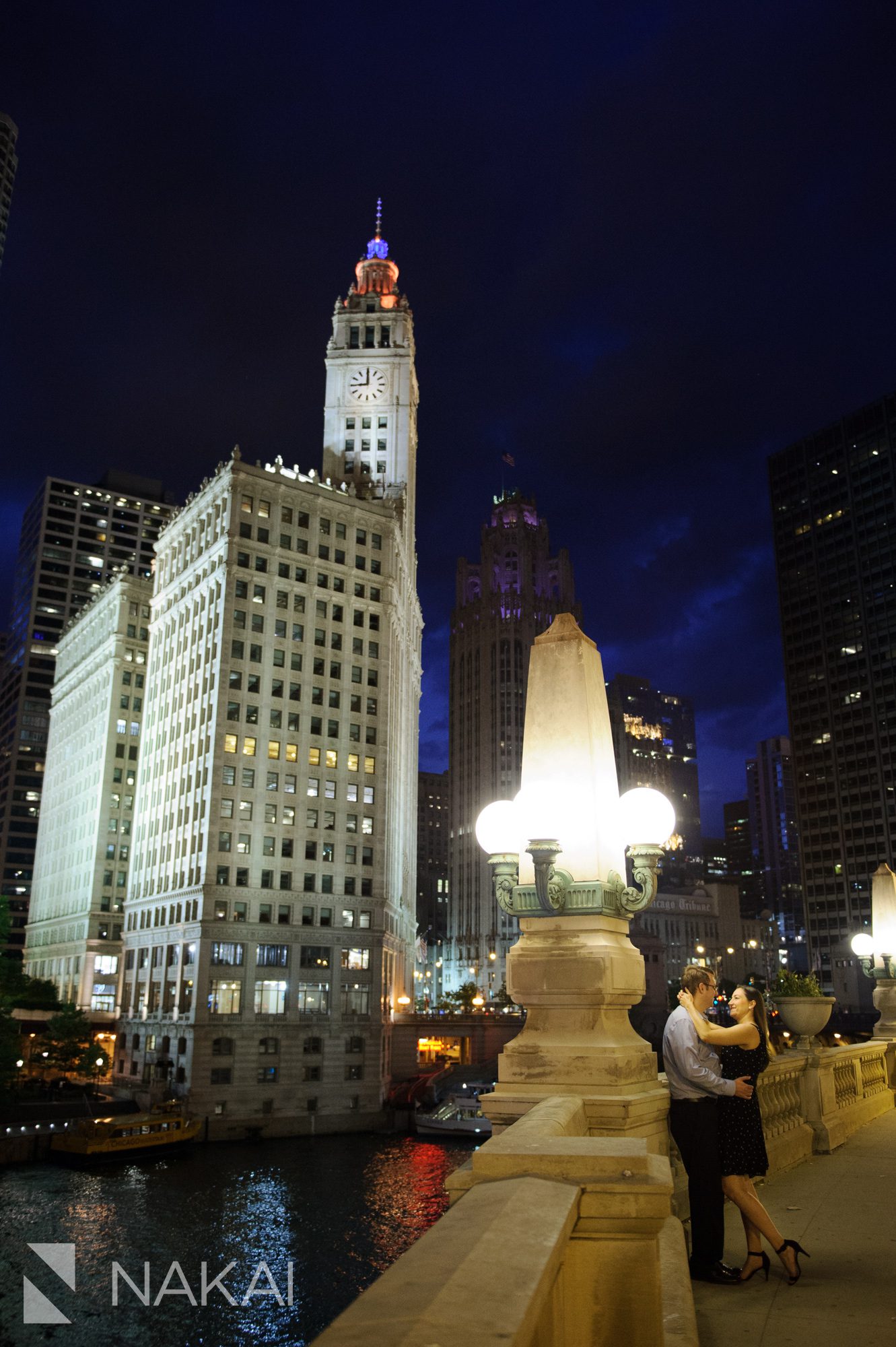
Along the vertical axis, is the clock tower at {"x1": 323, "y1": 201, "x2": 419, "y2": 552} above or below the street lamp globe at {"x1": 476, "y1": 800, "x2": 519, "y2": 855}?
above

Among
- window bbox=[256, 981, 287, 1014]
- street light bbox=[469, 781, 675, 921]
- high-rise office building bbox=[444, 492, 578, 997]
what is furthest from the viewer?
high-rise office building bbox=[444, 492, 578, 997]

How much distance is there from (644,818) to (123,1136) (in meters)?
59.0

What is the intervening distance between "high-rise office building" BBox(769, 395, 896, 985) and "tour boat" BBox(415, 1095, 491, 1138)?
94066 mm

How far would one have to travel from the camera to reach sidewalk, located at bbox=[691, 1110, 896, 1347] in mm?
7398

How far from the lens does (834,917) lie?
155875mm

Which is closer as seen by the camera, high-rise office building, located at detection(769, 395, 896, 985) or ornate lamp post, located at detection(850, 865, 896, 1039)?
ornate lamp post, located at detection(850, 865, 896, 1039)

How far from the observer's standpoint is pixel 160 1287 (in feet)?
124

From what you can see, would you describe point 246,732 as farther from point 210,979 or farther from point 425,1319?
point 425,1319

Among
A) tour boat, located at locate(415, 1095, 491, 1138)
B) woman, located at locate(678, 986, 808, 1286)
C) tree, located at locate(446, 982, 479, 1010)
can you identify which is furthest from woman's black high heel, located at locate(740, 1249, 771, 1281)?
tree, located at locate(446, 982, 479, 1010)

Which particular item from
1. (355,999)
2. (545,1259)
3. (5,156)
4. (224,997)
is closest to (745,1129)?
(545,1259)

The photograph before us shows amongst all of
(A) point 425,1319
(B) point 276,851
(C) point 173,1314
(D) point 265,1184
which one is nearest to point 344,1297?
(C) point 173,1314

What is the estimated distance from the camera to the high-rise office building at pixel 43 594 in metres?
163

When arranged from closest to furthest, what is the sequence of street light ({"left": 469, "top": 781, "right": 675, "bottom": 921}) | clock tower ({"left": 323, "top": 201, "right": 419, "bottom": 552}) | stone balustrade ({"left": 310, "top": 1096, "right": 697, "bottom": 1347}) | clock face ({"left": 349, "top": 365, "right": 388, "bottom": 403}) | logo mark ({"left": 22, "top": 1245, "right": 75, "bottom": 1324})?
stone balustrade ({"left": 310, "top": 1096, "right": 697, "bottom": 1347}) < street light ({"left": 469, "top": 781, "right": 675, "bottom": 921}) < logo mark ({"left": 22, "top": 1245, "right": 75, "bottom": 1324}) < clock tower ({"left": 323, "top": 201, "right": 419, "bottom": 552}) < clock face ({"left": 349, "top": 365, "right": 388, "bottom": 403})

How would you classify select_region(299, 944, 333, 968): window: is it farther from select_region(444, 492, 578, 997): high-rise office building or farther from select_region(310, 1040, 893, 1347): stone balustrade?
select_region(444, 492, 578, 997): high-rise office building
